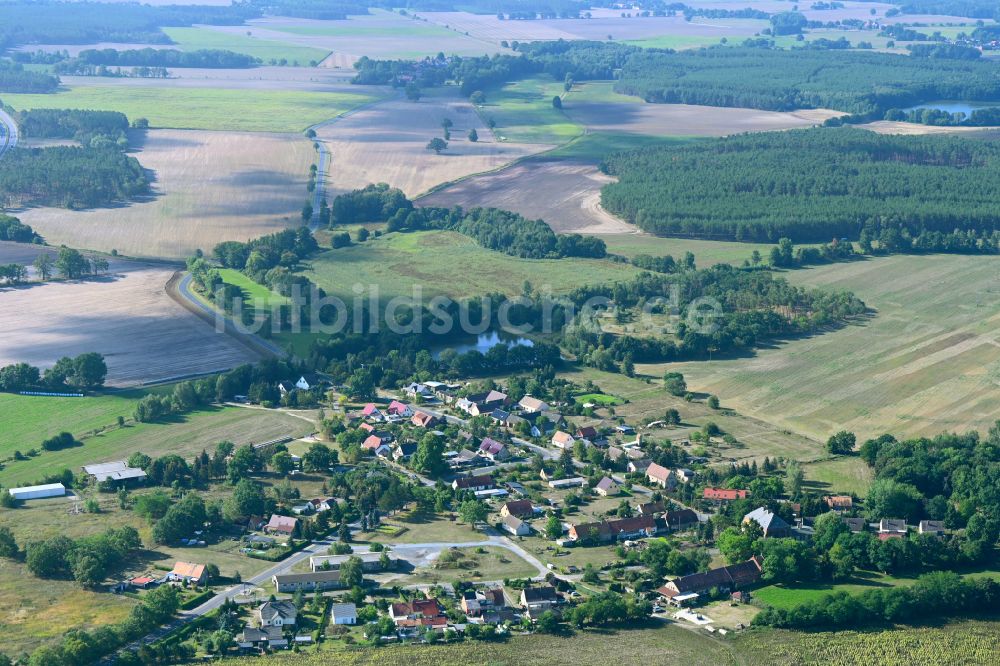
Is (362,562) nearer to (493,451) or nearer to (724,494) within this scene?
(493,451)

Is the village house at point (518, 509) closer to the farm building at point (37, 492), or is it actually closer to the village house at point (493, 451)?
the village house at point (493, 451)

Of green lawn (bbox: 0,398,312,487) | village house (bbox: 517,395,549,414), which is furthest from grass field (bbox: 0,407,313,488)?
village house (bbox: 517,395,549,414)

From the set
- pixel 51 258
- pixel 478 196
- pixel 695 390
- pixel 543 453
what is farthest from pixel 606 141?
pixel 543 453

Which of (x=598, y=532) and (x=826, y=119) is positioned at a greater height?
(x=826, y=119)

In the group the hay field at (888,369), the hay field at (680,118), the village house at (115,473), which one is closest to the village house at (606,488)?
the hay field at (888,369)

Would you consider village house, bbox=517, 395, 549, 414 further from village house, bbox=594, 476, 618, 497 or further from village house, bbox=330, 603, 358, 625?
village house, bbox=330, 603, 358, 625

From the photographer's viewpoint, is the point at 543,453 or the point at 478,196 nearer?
the point at 543,453

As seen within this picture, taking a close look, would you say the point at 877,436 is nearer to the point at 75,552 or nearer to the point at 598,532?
the point at 598,532

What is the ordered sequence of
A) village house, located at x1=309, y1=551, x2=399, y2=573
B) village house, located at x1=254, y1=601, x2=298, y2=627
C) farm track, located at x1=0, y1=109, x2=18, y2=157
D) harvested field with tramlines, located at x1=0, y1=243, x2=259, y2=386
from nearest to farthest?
village house, located at x1=254, y1=601, x2=298, y2=627, village house, located at x1=309, y1=551, x2=399, y2=573, harvested field with tramlines, located at x1=0, y1=243, x2=259, y2=386, farm track, located at x1=0, y1=109, x2=18, y2=157
